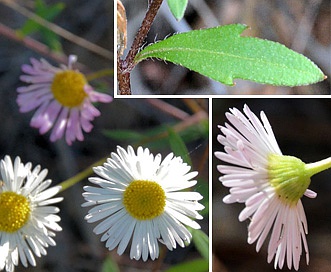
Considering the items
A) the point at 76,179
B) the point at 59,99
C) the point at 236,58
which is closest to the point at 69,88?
the point at 59,99

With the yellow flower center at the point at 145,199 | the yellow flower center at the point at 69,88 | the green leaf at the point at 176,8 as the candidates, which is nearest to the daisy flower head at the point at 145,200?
the yellow flower center at the point at 145,199

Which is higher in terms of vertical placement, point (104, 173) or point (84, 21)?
point (84, 21)

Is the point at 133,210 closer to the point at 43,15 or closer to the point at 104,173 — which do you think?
the point at 104,173

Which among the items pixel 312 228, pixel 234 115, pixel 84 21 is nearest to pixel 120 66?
pixel 84 21

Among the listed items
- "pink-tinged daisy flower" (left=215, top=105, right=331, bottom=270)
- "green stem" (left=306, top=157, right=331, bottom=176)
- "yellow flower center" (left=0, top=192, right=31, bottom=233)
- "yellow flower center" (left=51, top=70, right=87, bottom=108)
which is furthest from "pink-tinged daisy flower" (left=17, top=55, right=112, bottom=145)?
"green stem" (left=306, top=157, right=331, bottom=176)

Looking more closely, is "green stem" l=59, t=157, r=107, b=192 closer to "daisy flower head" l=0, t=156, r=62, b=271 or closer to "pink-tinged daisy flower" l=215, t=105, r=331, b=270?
"daisy flower head" l=0, t=156, r=62, b=271

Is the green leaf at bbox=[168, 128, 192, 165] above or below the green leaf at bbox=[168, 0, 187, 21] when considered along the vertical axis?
below
